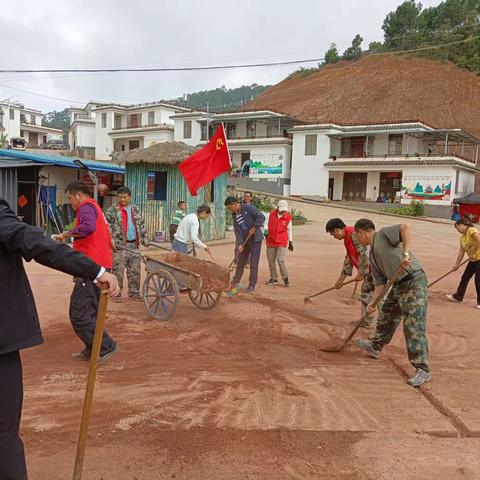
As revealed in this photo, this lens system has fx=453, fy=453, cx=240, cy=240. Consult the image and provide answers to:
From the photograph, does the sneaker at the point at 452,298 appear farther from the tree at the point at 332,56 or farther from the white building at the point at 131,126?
the tree at the point at 332,56

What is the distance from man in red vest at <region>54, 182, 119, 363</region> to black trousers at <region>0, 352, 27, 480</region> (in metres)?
2.17

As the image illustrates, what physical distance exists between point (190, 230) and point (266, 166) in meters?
30.5

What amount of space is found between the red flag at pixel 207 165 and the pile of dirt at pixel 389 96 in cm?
3775

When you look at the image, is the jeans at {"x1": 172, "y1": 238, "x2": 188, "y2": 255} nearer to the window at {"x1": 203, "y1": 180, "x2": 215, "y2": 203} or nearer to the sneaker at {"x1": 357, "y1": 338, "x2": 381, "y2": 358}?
the sneaker at {"x1": 357, "y1": 338, "x2": 381, "y2": 358}

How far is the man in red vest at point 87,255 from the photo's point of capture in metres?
4.36

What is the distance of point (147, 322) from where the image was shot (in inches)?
233

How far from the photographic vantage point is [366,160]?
108 ft

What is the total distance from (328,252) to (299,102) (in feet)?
153

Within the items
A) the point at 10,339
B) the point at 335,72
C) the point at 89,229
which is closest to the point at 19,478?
the point at 10,339

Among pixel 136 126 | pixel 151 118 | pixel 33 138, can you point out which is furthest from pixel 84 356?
pixel 33 138

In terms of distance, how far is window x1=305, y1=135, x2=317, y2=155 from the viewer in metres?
34.7

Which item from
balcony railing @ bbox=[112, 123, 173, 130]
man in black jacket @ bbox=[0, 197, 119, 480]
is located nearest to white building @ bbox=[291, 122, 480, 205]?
balcony railing @ bbox=[112, 123, 173, 130]

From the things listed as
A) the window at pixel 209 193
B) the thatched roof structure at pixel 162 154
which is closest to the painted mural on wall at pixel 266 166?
the window at pixel 209 193

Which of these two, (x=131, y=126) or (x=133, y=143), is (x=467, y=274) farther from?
(x=131, y=126)
